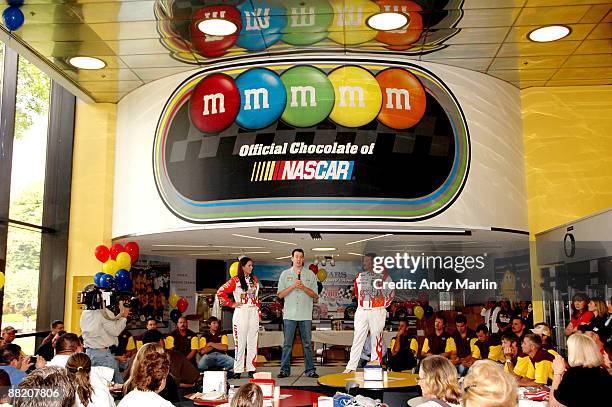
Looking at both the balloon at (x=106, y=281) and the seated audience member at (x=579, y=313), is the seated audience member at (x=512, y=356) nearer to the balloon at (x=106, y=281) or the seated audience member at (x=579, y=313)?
the seated audience member at (x=579, y=313)

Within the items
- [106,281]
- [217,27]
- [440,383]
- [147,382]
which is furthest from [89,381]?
[217,27]

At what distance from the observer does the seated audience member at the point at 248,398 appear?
303 cm

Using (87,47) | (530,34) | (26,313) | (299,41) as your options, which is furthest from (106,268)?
(530,34)

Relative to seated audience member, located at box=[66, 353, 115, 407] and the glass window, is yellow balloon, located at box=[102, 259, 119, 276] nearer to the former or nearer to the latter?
the glass window

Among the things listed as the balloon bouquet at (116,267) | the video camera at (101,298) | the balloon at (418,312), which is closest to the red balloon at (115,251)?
the balloon bouquet at (116,267)

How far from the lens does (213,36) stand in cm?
752

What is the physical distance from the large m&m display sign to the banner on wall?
0.04 ft

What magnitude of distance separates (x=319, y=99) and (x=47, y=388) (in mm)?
6176

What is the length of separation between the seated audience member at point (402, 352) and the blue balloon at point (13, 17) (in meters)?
5.97

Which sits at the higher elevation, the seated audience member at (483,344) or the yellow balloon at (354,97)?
the yellow balloon at (354,97)

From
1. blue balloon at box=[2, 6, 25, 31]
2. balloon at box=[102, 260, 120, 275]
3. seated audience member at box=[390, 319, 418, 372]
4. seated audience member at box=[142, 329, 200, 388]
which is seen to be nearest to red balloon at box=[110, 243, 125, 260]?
balloon at box=[102, 260, 120, 275]

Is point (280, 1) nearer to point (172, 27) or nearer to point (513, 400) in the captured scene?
point (172, 27)

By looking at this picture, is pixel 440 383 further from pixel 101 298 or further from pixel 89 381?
pixel 101 298

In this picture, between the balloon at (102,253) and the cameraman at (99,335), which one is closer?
the cameraman at (99,335)
